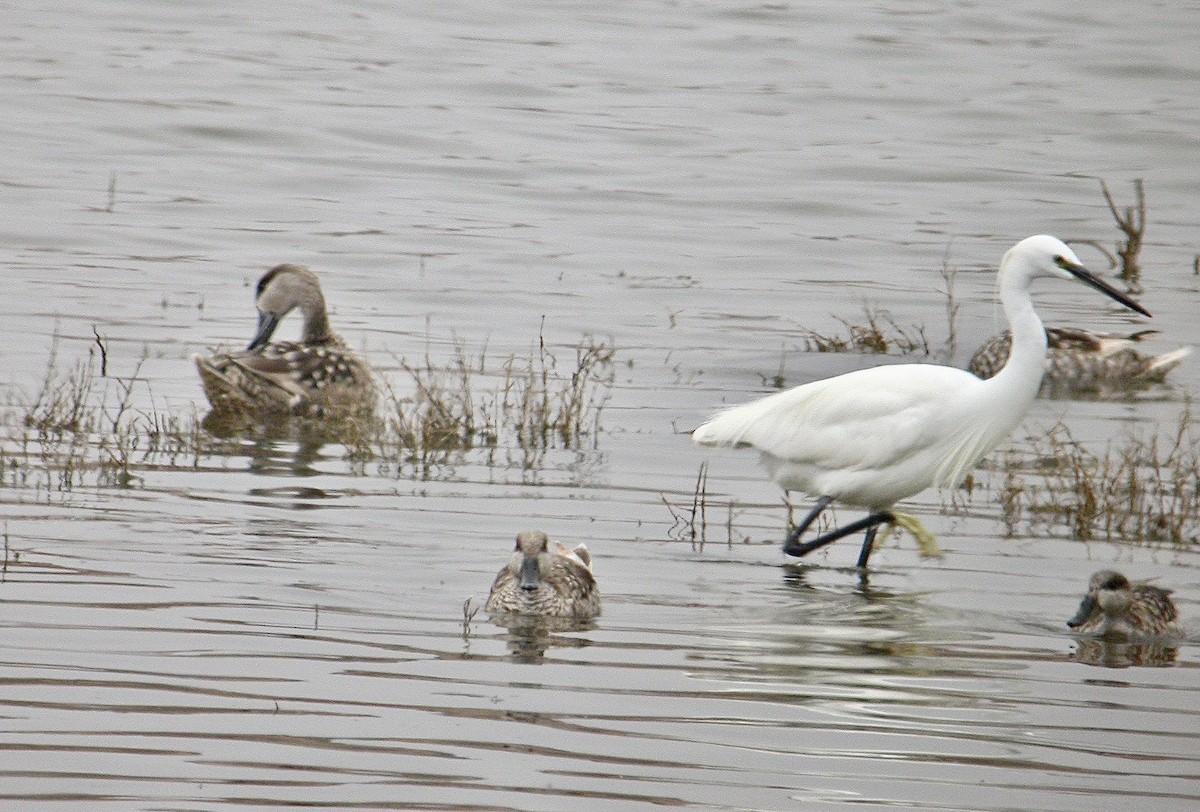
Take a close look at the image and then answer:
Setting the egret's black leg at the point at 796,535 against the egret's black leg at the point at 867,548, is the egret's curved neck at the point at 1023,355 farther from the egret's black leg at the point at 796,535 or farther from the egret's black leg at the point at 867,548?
the egret's black leg at the point at 796,535

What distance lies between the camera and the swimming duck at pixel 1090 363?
14.5 metres

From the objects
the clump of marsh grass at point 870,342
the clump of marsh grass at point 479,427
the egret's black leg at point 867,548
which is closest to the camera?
the egret's black leg at point 867,548

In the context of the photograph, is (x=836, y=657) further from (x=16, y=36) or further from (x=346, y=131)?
(x=16, y=36)

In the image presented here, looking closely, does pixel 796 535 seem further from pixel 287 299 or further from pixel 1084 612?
pixel 287 299

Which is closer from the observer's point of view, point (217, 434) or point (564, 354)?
point (217, 434)

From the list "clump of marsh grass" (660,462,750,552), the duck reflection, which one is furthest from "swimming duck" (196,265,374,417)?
the duck reflection

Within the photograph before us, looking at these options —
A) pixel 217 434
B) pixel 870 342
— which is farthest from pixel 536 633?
pixel 870 342

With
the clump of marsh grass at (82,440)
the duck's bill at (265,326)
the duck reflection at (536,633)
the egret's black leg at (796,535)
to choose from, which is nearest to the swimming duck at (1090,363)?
the duck's bill at (265,326)

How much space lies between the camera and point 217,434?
11234 millimetres

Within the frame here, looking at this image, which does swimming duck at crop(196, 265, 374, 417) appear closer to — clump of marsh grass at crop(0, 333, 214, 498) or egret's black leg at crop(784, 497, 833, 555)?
clump of marsh grass at crop(0, 333, 214, 498)

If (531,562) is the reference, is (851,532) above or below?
above

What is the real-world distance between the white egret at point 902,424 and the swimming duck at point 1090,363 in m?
4.95

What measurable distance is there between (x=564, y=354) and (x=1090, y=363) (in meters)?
3.93

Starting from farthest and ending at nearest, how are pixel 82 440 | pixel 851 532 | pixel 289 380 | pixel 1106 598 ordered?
pixel 289 380
pixel 82 440
pixel 851 532
pixel 1106 598
